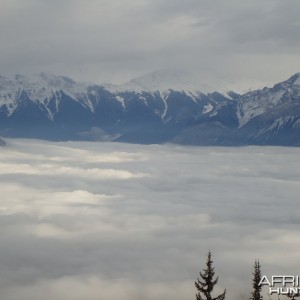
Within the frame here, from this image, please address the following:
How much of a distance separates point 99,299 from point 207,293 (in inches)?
3788

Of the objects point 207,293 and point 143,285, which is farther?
point 143,285

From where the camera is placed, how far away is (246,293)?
634ft

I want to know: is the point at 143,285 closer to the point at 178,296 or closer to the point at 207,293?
the point at 178,296

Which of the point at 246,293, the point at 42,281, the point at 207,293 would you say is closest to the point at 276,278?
the point at 246,293

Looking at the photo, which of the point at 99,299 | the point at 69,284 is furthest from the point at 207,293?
the point at 69,284

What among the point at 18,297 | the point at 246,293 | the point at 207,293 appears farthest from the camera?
the point at 246,293

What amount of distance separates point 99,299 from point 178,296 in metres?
23.1

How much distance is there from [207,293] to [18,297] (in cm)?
9935

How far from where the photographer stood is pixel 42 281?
198 meters

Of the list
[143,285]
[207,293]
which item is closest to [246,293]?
[143,285]

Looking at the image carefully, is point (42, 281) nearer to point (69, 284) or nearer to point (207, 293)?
point (69, 284)

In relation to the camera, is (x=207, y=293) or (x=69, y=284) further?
(x=69, y=284)

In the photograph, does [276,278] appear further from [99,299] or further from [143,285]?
[99,299]

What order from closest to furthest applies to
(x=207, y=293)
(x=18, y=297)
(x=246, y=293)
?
(x=207, y=293) → (x=18, y=297) → (x=246, y=293)
